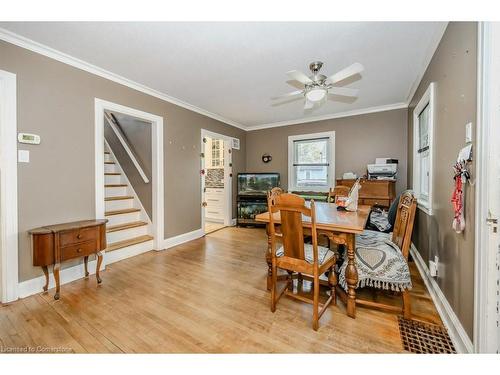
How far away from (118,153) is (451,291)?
484cm

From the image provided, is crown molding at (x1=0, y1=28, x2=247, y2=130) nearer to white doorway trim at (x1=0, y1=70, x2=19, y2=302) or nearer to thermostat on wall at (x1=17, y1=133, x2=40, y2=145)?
white doorway trim at (x1=0, y1=70, x2=19, y2=302)

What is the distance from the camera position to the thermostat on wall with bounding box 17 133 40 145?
1982 millimetres

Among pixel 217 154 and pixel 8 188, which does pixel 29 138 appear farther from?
pixel 217 154

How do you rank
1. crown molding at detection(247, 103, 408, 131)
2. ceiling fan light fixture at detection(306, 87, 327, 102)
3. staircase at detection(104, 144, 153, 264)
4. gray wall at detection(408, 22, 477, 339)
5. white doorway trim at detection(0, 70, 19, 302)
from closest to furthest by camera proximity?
gray wall at detection(408, 22, 477, 339) → white doorway trim at detection(0, 70, 19, 302) → ceiling fan light fixture at detection(306, 87, 327, 102) → staircase at detection(104, 144, 153, 264) → crown molding at detection(247, 103, 408, 131)

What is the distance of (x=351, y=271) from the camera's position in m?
1.68

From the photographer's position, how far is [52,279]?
7.28 ft

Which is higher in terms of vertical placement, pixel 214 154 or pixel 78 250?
pixel 214 154

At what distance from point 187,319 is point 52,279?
1.66m

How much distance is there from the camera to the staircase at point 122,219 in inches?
119

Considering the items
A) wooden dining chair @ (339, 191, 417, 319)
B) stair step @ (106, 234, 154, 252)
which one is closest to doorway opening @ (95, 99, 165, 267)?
stair step @ (106, 234, 154, 252)

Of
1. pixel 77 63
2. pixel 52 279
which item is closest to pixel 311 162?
pixel 77 63

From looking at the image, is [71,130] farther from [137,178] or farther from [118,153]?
[118,153]

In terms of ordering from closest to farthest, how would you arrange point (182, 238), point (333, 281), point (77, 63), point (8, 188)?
1. point (333, 281)
2. point (8, 188)
3. point (77, 63)
4. point (182, 238)

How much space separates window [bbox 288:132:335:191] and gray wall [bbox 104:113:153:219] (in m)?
3.00
